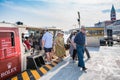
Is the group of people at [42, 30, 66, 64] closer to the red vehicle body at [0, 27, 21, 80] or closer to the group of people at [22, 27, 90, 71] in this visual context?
the group of people at [22, 27, 90, 71]

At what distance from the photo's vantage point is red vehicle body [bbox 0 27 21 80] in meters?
7.23

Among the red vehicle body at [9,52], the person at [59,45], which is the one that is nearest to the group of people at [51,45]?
the person at [59,45]

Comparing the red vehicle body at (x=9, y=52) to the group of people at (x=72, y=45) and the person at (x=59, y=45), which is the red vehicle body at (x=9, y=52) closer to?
the group of people at (x=72, y=45)

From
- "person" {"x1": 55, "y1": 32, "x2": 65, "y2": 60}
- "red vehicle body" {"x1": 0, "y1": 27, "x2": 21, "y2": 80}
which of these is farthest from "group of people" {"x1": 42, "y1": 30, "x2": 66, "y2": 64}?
"red vehicle body" {"x1": 0, "y1": 27, "x2": 21, "y2": 80}

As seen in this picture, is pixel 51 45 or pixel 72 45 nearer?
pixel 51 45

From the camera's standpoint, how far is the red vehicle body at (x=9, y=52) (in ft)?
23.7

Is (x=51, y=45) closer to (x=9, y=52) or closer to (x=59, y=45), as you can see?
(x=59, y=45)

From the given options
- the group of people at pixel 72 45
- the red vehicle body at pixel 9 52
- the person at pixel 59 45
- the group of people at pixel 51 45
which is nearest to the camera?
the red vehicle body at pixel 9 52

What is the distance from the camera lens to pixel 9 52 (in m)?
7.60

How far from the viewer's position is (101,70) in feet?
27.6

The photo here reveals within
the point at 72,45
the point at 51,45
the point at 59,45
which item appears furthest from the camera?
the point at 59,45

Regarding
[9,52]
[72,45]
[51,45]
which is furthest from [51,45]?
[9,52]

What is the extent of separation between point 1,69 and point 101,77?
330 cm

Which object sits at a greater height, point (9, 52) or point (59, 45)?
point (59, 45)
